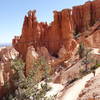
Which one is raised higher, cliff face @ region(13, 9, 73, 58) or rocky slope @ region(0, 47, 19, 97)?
cliff face @ region(13, 9, 73, 58)

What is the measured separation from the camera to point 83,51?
4344 centimetres

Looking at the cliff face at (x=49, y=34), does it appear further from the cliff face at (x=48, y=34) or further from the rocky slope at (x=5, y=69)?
the rocky slope at (x=5, y=69)

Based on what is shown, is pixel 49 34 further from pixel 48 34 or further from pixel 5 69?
pixel 5 69

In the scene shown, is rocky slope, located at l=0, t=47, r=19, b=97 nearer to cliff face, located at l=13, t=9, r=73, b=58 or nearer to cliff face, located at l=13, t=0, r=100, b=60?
cliff face, located at l=13, t=0, r=100, b=60

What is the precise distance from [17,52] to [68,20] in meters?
13.5

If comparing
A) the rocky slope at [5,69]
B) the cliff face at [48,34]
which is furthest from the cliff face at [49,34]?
the rocky slope at [5,69]

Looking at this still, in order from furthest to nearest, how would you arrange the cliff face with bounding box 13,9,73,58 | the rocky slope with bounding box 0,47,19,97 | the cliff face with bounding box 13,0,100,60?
1. the cliff face with bounding box 13,9,73,58
2. the cliff face with bounding box 13,0,100,60
3. the rocky slope with bounding box 0,47,19,97

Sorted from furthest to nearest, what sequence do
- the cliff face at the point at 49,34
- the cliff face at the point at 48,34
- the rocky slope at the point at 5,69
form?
the cliff face at the point at 48,34 < the cliff face at the point at 49,34 < the rocky slope at the point at 5,69

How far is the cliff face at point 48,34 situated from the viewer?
52.5 m

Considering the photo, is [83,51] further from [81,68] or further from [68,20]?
[68,20]

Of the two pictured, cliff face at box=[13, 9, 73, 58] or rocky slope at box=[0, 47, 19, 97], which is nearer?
rocky slope at box=[0, 47, 19, 97]

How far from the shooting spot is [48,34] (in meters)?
54.7

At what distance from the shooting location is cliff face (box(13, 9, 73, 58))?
52.5 metres

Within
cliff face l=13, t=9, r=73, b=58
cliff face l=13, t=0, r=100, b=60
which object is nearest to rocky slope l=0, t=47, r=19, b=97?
cliff face l=13, t=0, r=100, b=60
